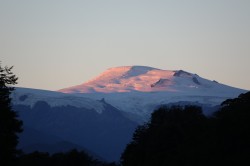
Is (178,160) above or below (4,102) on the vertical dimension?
below

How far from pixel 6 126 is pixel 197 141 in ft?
67.3

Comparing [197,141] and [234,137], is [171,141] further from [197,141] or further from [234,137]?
[234,137]

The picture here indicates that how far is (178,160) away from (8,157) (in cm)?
1792

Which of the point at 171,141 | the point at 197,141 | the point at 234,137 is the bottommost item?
the point at 171,141

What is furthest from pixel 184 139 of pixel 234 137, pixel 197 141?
pixel 234 137

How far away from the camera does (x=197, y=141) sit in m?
72.8

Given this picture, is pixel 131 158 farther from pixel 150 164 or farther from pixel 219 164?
pixel 219 164

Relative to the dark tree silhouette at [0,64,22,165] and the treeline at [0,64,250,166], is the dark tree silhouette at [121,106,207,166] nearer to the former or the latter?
the treeline at [0,64,250,166]

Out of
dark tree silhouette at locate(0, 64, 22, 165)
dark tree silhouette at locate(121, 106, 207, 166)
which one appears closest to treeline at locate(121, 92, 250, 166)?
dark tree silhouette at locate(121, 106, 207, 166)

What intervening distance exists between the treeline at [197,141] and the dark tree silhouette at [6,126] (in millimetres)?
15056

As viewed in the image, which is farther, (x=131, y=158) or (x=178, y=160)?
(x=131, y=158)

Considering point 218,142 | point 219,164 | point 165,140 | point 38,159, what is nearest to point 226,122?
point 218,142

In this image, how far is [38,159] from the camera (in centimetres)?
12781

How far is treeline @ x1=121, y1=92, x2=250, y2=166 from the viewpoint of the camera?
63553 millimetres
